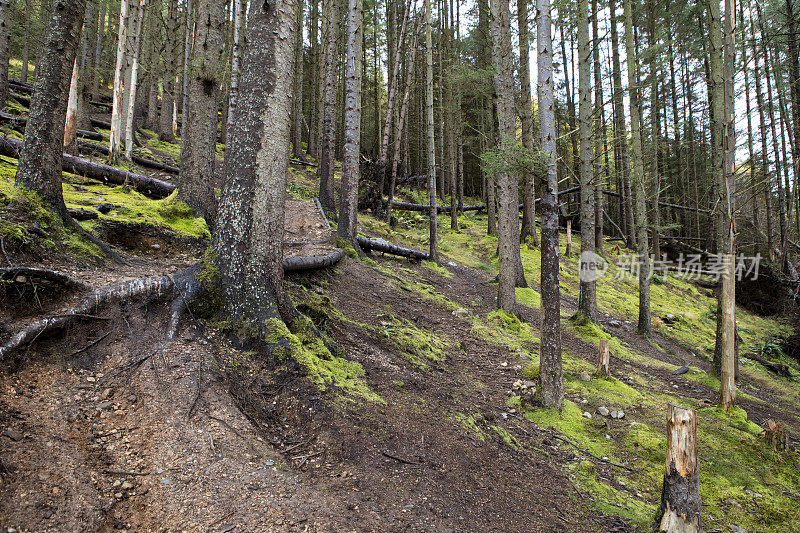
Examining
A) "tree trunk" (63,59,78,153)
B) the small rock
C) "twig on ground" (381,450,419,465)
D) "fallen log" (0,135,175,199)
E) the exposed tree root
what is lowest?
"twig on ground" (381,450,419,465)

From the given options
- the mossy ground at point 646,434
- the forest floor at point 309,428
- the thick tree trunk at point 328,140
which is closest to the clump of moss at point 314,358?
the forest floor at point 309,428

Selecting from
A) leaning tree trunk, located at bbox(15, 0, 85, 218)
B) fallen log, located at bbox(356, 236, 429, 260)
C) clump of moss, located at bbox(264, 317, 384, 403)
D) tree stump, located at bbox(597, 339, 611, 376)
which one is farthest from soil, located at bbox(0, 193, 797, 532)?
fallen log, located at bbox(356, 236, 429, 260)

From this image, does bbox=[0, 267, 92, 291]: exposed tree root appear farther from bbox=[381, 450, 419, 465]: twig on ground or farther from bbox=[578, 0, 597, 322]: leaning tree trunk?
bbox=[578, 0, 597, 322]: leaning tree trunk

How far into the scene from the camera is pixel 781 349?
42.1ft

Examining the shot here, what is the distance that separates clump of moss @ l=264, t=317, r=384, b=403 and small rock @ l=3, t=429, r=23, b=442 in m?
1.88

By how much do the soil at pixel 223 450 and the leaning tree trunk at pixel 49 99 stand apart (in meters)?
1.17

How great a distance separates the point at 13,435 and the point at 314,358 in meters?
2.30

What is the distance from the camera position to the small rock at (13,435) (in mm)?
2461

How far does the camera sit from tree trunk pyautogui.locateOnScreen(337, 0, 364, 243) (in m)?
9.73

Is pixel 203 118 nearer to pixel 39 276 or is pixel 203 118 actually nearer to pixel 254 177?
pixel 254 177

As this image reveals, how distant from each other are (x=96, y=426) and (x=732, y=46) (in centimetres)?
990

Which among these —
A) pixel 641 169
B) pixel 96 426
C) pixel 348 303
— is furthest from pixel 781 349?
pixel 96 426

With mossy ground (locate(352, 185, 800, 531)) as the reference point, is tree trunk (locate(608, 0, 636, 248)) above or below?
above

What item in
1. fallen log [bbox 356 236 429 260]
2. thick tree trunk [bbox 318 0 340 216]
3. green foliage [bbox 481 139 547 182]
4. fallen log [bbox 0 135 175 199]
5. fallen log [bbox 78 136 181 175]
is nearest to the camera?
green foliage [bbox 481 139 547 182]
